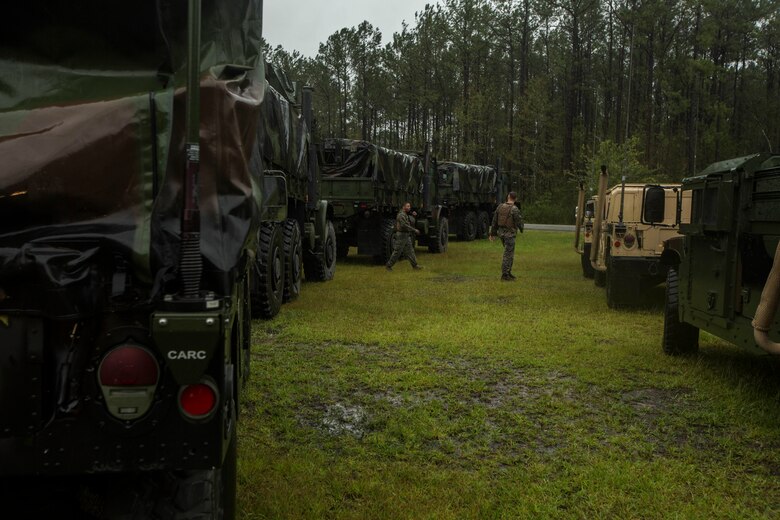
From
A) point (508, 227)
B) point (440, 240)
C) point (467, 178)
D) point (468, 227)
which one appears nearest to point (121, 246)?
point (508, 227)

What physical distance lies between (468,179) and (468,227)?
5.84 ft

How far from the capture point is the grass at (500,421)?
3594mm

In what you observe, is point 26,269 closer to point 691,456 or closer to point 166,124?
point 166,124

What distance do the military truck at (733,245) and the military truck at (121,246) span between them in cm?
348

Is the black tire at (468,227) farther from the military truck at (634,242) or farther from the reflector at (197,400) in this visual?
the reflector at (197,400)

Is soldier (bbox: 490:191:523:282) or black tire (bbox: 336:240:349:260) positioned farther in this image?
black tire (bbox: 336:240:349:260)

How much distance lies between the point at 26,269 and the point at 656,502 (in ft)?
10.2

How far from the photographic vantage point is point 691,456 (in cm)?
423

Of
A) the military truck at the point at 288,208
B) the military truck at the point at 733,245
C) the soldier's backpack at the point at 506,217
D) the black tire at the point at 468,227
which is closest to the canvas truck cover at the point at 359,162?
the military truck at the point at 288,208

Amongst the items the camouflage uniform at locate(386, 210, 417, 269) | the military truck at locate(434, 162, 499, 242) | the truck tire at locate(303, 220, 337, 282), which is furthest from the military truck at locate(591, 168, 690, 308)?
the military truck at locate(434, 162, 499, 242)

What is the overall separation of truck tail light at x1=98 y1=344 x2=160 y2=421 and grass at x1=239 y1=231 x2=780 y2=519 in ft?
5.08

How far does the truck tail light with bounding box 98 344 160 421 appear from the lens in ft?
6.68

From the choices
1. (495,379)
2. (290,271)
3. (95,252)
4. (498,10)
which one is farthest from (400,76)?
(95,252)

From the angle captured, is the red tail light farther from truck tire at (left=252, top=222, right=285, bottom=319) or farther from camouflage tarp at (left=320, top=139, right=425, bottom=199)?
camouflage tarp at (left=320, top=139, right=425, bottom=199)
